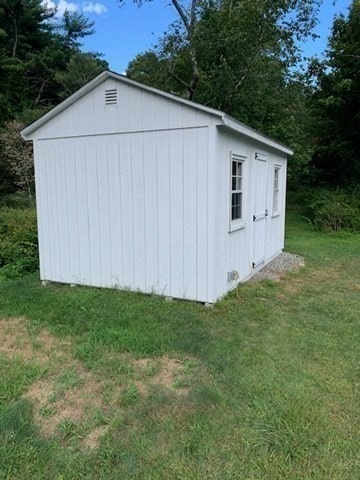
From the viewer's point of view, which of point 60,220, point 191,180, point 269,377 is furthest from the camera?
point 60,220

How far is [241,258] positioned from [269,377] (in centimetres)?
286

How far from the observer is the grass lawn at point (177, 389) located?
6.98ft

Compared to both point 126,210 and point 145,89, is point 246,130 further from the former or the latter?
point 126,210

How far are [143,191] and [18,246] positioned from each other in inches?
141

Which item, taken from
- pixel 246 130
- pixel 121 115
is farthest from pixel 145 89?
pixel 246 130

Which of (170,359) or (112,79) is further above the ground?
(112,79)

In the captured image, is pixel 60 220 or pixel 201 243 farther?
pixel 60 220

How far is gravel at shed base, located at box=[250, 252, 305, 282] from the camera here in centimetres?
643

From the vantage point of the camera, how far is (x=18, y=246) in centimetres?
724

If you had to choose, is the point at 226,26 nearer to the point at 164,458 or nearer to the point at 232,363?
the point at 232,363

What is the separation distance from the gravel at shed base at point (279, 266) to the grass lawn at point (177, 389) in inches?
58.0

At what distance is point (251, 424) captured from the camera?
2.42 m

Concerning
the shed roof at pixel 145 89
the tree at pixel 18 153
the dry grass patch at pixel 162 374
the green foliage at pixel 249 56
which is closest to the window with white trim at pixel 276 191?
the shed roof at pixel 145 89

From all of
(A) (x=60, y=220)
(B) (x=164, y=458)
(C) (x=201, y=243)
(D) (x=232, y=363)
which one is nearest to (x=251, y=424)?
(B) (x=164, y=458)
